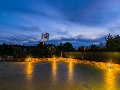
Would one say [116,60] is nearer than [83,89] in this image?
No

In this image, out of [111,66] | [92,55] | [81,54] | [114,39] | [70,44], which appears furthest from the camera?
[70,44]

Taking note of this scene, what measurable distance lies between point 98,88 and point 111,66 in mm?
16410

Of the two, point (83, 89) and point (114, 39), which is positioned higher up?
point (114, 39)

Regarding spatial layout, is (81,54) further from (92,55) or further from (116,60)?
(116,60)

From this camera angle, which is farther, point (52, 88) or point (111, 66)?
point (111, 66)

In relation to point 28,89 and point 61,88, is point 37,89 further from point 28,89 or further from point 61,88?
point 61,88

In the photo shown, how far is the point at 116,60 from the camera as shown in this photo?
107ft

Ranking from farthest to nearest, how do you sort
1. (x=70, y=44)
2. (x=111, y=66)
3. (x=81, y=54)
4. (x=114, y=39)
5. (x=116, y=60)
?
(x=70, y=44) → (x=114, y=39) → (x=81, y=54) → (x=116, y=60) → (x=111, y=66)

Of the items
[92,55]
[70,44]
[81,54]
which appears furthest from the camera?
[70,44]

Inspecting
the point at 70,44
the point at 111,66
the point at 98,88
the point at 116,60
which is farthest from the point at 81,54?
the point at 70,44

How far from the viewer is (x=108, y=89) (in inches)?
448

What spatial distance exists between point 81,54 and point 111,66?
2468 centimetres

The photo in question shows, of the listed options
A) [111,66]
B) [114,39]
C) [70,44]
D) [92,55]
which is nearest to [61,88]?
[111,66]

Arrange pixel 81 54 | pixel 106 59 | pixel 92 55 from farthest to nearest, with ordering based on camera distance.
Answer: pixel 81 54 < pixel 92 55 < pixel 106 59
